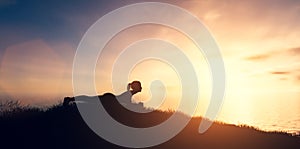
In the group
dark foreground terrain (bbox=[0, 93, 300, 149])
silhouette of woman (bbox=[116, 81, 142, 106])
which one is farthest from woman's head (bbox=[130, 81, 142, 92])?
dark foreground terrain (bbox=[0, 93, 300, 149])

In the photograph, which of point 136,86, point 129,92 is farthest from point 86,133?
point 136,86

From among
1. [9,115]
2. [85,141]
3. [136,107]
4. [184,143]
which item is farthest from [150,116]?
[9,115]

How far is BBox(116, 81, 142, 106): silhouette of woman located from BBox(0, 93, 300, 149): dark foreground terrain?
2.47ft

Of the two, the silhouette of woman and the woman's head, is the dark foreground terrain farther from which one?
the woman's head

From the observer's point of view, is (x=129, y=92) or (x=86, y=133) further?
(x=129, y=92)

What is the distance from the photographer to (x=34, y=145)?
44.8 ft

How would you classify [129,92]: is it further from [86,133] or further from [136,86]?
[86,133]

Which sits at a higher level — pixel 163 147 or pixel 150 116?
pixel 150 116

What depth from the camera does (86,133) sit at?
15484mm

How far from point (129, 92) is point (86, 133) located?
8.08 meters

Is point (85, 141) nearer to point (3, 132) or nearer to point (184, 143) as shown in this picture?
point (3, 132)

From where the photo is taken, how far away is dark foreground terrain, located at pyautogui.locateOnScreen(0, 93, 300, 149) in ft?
46.4

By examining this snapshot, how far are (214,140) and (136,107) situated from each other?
19.1 feet

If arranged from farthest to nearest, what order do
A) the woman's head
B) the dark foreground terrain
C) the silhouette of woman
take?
the woman's head → the silhouette of woman → the dark foreground terrain
